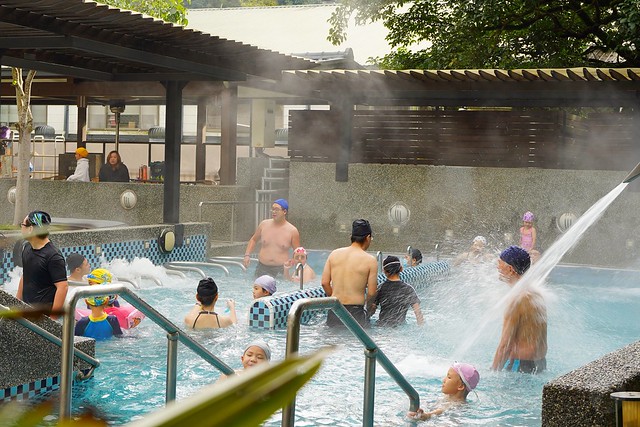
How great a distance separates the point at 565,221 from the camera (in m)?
15.6

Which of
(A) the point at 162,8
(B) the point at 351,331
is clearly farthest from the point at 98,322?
(A) the point at 162,8

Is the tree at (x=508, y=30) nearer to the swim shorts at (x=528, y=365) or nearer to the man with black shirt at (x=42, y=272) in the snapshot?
the swim shorts at (x=528, y=365)

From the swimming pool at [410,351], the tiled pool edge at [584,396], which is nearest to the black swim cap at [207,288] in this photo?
the swimming pool at [410,351]

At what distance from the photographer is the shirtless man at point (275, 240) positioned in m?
11.9

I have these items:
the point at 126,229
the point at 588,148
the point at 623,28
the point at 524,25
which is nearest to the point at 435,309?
the point at 126,229

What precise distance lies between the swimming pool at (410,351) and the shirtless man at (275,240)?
358 mm

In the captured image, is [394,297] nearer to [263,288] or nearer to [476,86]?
[263,288]

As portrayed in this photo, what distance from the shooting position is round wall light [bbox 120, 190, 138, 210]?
667 inches

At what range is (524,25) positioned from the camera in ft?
59.0

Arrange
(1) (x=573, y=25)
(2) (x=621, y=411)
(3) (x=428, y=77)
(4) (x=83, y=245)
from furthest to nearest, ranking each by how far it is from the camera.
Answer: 1. (1) (x=573, y=25)
2. (3) (x=428, y=77)
3. (4) (x=83, y=245)
4. (2) (x=621, y=411)

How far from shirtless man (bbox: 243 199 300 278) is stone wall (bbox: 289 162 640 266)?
4.85 m

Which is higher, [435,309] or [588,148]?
[588,148]

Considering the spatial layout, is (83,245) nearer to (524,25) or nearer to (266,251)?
(266,251)

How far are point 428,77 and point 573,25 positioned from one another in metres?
5.54
